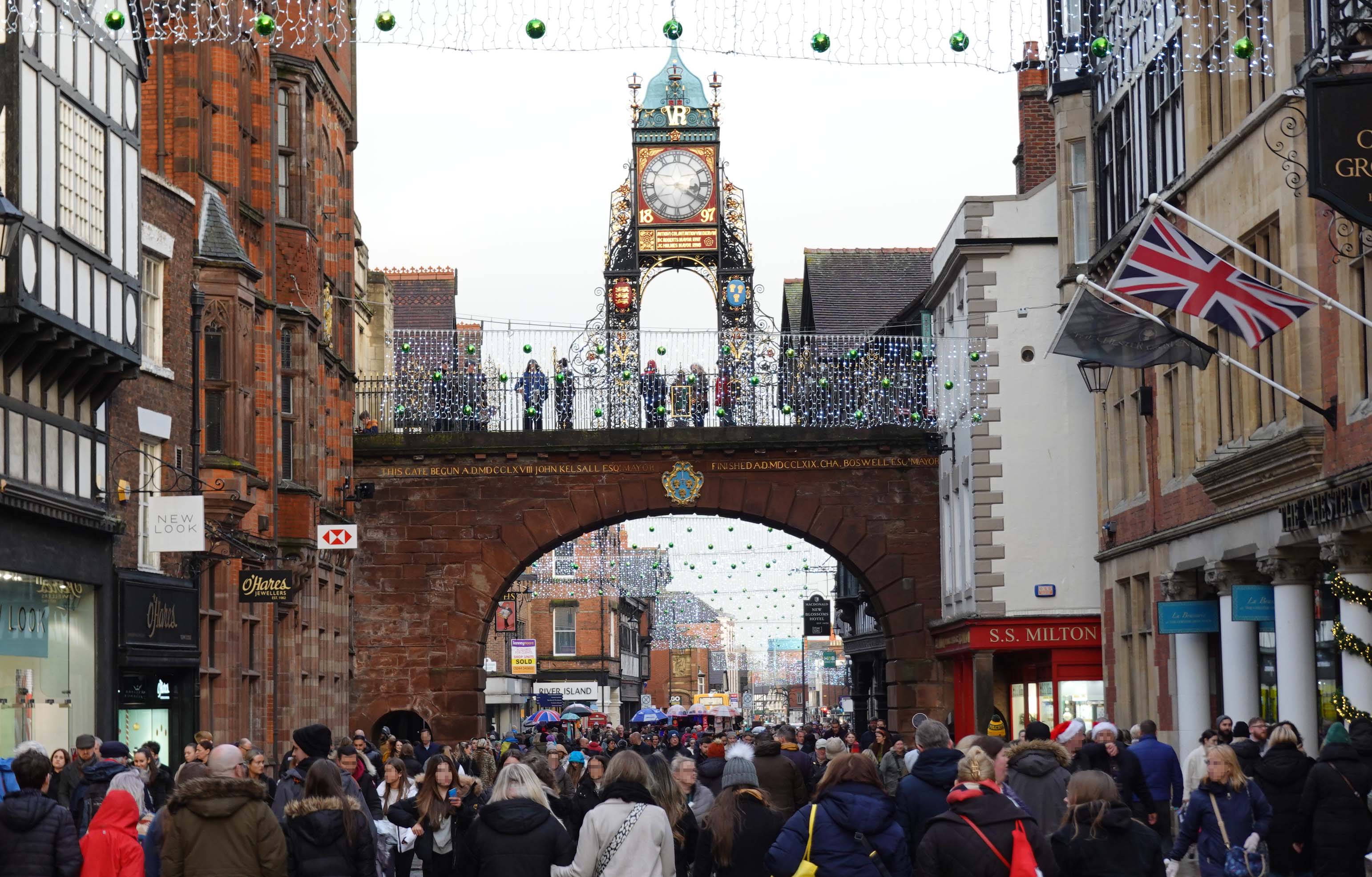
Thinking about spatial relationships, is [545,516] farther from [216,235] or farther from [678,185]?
[216,235]

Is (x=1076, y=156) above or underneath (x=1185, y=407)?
above

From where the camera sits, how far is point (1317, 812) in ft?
41.3

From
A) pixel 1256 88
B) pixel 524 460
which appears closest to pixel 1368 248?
pixel 1256 88

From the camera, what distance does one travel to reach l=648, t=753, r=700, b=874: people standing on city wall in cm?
1159

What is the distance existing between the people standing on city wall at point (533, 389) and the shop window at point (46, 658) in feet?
55.2

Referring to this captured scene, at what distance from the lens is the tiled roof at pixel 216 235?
25.0 m

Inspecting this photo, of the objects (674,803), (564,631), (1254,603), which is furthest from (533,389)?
(564,631)

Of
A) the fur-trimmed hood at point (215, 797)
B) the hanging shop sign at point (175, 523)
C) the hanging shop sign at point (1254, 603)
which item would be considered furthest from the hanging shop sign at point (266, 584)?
the fur-trimmed hood at point (215, 797)

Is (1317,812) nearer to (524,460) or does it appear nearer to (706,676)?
(524,460)

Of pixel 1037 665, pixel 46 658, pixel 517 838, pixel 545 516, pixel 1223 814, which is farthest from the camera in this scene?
pixel 545 516

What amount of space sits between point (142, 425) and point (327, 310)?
32.3 ft

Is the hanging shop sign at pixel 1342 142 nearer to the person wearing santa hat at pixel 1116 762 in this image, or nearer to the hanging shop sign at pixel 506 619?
the person wearing santa hat at pixel 1116 762

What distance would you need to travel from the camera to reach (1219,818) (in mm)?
11891

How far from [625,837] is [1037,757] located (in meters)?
3.73
